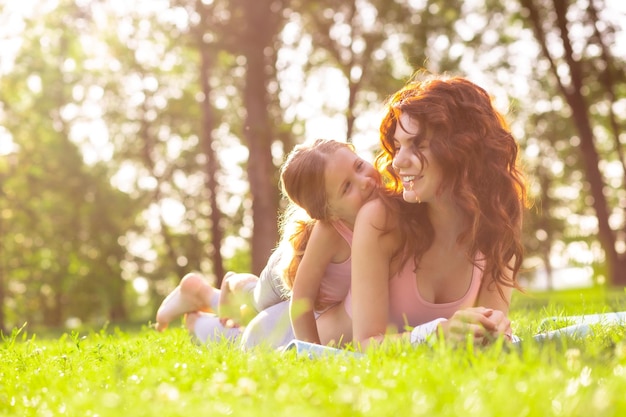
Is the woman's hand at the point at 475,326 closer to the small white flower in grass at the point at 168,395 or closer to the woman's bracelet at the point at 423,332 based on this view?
the woman's bracelet at the point at 423,332

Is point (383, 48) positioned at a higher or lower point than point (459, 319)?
higher

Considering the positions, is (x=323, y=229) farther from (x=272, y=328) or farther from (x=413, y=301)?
(x=272, y=328)

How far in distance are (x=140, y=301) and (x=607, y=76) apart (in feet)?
114

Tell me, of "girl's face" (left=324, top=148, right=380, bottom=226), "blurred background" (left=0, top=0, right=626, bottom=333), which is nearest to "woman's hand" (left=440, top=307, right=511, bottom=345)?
"girl's face" (left=324, top=148, right=380, bottom=226)

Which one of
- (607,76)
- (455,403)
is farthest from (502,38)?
(455,403)

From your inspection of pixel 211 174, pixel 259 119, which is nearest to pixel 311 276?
pixel 259 119

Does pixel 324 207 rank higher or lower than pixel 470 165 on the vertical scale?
lower

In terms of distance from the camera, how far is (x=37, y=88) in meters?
25.8

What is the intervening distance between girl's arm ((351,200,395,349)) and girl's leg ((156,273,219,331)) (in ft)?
8.97

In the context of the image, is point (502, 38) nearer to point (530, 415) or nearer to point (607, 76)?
point (607, 76)

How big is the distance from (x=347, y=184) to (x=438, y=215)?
0.60 metres

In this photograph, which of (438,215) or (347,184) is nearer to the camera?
(438,215)

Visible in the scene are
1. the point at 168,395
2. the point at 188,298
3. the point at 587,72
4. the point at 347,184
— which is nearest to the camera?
the point at 168,395

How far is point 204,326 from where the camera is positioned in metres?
6.05
